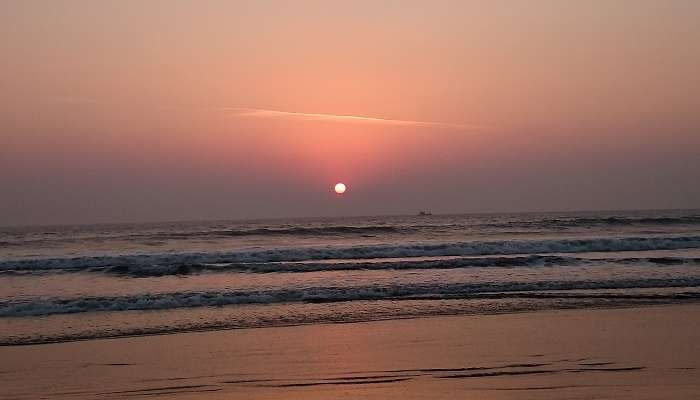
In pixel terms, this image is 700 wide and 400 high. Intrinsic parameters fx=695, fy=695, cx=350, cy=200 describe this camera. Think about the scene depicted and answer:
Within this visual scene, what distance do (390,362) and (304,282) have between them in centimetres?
1032

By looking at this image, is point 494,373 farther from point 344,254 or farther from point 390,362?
point 344,254

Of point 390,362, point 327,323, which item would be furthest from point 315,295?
point 390,362

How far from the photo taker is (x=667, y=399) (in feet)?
23.4

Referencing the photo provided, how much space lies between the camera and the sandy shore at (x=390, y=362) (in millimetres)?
7691

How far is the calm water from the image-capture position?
44.1ft

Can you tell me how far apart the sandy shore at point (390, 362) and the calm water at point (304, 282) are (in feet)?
4.98

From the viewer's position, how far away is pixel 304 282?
19.2 m

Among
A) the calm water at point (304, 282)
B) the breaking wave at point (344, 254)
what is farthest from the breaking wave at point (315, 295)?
the breaking wave at point (344, 254)

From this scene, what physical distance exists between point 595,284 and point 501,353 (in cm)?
905

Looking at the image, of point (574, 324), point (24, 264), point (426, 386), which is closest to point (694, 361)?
point (574, 324)

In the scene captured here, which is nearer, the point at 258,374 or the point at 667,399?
the point at 667,399

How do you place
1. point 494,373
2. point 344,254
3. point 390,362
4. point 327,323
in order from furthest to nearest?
point 344,254
point 327,323
point 390,362
point 494,373

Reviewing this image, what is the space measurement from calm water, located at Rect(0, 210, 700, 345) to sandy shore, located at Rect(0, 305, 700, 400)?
152 cm

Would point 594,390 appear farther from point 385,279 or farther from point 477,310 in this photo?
point 385,279
